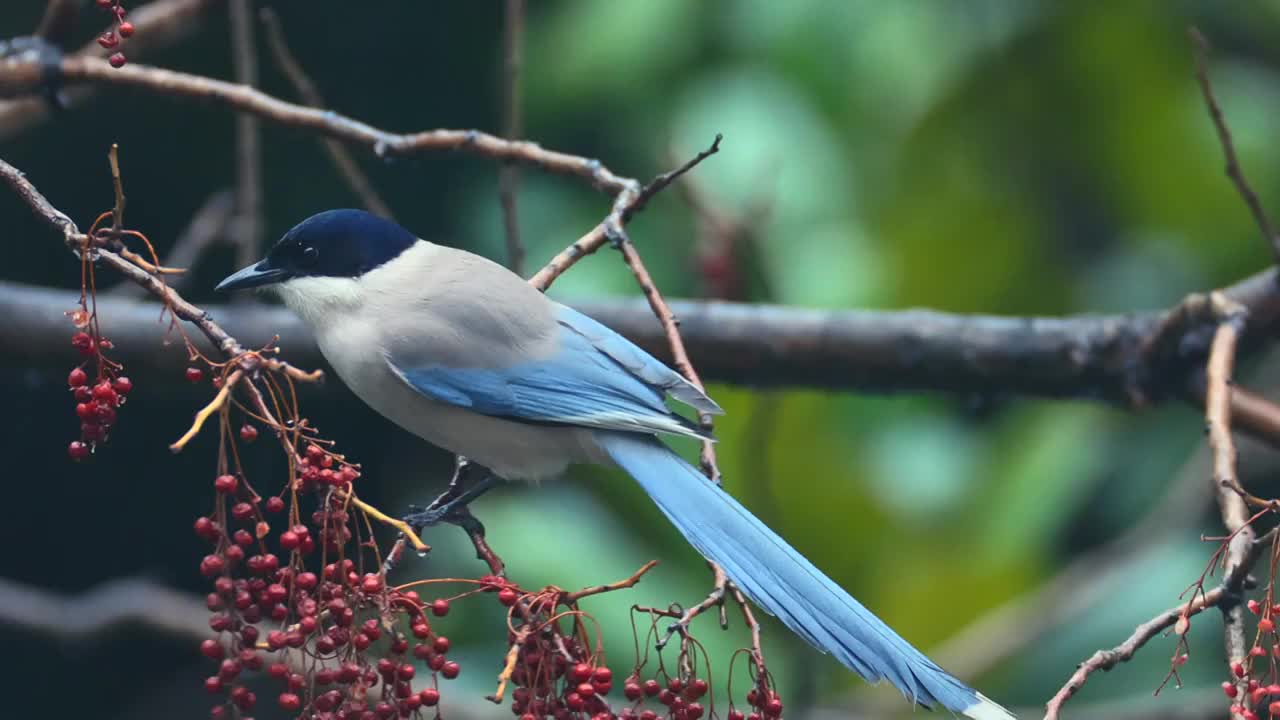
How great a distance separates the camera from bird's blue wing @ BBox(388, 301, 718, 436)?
1659 millimetres

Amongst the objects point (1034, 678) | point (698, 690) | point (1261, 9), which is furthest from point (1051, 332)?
point (1261, 9)

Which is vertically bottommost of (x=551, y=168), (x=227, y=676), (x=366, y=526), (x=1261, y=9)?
(x=227, y=676)

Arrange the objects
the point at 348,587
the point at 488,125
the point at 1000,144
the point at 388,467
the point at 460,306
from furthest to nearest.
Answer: the point at 1000,144, the point at 488,125, the point at 388,467, the point at 460,306, the point at 348,587

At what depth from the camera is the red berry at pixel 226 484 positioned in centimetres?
118

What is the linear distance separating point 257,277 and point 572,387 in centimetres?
41

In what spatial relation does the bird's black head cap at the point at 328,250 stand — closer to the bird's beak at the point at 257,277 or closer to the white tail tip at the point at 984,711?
the bird's beak at the point at 257,277

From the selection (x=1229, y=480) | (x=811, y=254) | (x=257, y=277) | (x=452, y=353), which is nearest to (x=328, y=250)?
(x=257, y=277)

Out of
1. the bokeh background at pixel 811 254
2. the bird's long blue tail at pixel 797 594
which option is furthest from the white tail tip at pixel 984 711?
the bokeh background at pixel 811 254

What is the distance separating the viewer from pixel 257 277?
163 centimetres

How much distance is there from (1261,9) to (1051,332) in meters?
2.35

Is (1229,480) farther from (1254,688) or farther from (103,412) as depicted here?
(103,412)

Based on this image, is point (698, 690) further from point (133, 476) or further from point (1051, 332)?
point (133, 476)

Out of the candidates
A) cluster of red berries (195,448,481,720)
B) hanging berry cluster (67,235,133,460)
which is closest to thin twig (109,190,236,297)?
hanging berry cluster (67,235,133,460)

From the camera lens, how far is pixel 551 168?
1915 millimetres
